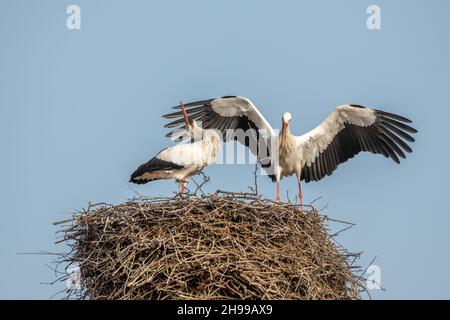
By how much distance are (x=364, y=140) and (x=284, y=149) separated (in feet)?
3.68

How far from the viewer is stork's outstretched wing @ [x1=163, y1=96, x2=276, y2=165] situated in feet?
34.8

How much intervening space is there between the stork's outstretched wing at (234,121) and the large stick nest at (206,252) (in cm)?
255

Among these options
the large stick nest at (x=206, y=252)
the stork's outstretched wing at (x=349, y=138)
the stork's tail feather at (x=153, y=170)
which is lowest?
the large stick nest at (x=206, y=252)

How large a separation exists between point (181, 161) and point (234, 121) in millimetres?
1627

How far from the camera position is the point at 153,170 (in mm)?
9359

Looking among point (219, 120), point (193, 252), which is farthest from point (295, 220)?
point (219, 120)

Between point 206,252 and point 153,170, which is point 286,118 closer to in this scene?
point 153,170

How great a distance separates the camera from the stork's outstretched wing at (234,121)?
34.8ft

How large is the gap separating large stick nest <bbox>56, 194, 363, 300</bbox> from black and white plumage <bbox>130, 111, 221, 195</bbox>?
→ 4.11ft

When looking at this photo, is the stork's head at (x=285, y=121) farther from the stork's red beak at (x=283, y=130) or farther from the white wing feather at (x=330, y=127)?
the white wing feather at (x=330, y=127)

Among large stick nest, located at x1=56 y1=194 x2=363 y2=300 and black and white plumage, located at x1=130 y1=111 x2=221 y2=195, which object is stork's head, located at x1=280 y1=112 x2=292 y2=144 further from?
large stick nest, located at x1=56 y1=194 x2=363 y2=300

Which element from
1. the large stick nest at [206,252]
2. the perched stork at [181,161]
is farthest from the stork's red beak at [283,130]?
the large stick nest at [206,252]

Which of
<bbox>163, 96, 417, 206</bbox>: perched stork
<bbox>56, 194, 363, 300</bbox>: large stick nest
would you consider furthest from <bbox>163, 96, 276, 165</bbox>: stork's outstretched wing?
<bbox>56, 194, 363, 300</bbox>: large stick nest

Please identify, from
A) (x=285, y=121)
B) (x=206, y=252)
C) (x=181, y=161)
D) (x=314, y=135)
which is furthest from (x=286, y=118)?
(x=206, y=252)
